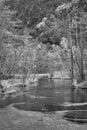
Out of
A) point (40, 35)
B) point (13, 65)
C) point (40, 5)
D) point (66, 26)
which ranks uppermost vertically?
point (40, 5)

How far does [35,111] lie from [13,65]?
2072cm

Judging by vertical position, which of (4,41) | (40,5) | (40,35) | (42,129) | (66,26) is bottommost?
(42,129)

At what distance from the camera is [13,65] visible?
133ft

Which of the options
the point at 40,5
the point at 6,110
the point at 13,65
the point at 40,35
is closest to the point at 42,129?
the point at 6,110

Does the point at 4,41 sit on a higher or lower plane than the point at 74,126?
higher

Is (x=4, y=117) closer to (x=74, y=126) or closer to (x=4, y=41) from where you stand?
(x=74, y=126)

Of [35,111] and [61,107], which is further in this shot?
[61,107]

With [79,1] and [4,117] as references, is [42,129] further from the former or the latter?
[79,1]

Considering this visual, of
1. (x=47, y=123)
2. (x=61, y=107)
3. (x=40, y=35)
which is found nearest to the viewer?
(x=47, y=123)

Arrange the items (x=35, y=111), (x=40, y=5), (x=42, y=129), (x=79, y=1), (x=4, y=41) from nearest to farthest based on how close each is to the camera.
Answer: (x=42, y=129), (x=35, y=111), (x=4, y=41), (x=79, y=1), (x=40, y=5)

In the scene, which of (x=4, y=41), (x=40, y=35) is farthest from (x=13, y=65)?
(x=40, y=35)

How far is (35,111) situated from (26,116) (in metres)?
2.01

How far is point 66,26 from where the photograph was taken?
48.4 m

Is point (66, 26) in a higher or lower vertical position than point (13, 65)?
higher
